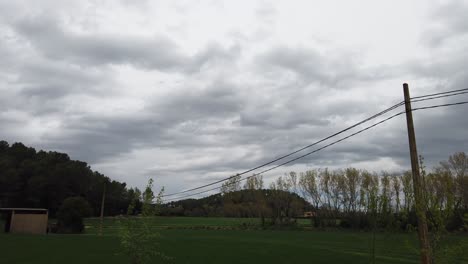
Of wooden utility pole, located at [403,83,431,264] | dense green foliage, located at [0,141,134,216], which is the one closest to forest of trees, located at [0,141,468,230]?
dense green foliage, located at [0,141,134,216]

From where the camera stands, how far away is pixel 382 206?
1453cm

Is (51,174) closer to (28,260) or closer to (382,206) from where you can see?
(28,260)

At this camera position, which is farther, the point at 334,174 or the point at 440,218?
the point at 334,174

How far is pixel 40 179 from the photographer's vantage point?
10044cm

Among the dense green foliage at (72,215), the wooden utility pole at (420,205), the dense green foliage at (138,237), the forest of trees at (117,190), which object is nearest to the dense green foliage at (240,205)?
the forest of trees at (117,190)

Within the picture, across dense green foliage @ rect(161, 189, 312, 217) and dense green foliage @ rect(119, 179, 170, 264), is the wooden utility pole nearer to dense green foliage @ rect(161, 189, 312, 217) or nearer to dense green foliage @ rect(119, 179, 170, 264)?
dense green foliage @ rect(119, 179, 170, 264)

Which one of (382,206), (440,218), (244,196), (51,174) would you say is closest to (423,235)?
(440,218)

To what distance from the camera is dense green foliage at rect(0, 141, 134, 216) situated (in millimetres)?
99688

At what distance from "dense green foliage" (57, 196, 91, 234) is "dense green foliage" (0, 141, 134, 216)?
69.7ft

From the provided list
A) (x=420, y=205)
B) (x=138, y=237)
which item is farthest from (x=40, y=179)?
(x=420, y=205)

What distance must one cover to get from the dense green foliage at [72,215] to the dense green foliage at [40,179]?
69.7 feet

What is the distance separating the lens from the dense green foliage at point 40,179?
9969cm

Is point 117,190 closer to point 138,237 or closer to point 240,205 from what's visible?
point 240,205

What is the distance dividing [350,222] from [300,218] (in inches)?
1067
